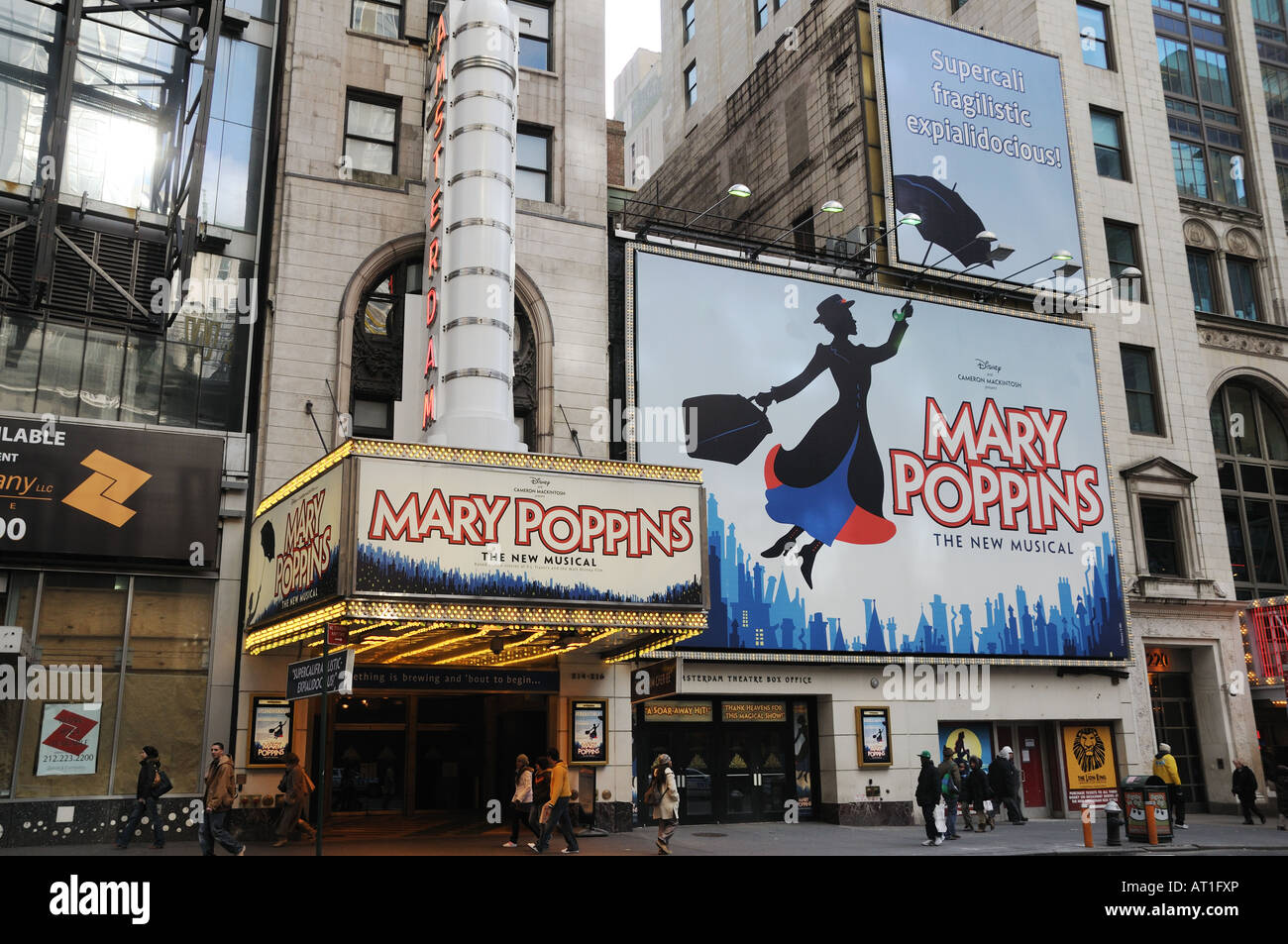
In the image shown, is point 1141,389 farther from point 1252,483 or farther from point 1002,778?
point 1002,778

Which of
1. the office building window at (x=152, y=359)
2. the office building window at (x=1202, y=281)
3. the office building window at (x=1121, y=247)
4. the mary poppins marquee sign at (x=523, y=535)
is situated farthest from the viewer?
the office building window at (x=1202, y=281)

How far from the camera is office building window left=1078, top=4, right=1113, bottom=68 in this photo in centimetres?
3631

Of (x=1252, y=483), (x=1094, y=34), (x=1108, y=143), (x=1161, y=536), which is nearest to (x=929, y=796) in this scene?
(x=1161, y=536)

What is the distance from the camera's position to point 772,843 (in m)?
21.8

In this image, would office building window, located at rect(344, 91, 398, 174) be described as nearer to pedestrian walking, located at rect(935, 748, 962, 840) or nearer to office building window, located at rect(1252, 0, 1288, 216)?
pedestrian walking, located at rect(935, 748, 962, 840)

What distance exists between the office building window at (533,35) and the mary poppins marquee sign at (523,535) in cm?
1421

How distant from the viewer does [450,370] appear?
886 inches

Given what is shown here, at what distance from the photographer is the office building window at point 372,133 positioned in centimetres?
2612

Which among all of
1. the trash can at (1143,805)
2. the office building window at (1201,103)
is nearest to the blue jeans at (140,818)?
the trash can at (1143,805)

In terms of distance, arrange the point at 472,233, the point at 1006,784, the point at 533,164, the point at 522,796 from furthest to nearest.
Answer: the point at 533,164 < the point at 1006,784 < the point at 472,233 < the point at 522,796

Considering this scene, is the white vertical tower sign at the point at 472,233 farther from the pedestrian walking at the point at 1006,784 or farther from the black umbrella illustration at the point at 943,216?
the pedestrian walking at the point at 1006,784

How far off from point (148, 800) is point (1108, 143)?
110ft

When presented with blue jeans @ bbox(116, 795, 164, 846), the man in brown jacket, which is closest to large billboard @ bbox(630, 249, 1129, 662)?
the man in brown jacket

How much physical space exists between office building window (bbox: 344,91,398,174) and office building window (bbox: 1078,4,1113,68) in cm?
2345
